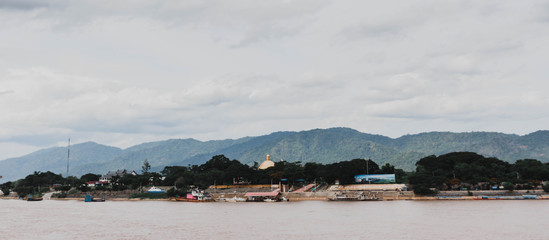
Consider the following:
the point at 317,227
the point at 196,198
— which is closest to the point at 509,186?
the point at 317,227

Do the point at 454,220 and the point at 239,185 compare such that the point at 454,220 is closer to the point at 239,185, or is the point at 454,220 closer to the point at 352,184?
the point at 352,184

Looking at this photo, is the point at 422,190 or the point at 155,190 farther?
the point at 155,190

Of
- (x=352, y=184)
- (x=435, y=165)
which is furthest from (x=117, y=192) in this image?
(x=435, y=165)

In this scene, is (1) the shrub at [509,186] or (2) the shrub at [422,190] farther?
(2) the shrub at [422,190]

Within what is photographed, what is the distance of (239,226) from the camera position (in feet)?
183

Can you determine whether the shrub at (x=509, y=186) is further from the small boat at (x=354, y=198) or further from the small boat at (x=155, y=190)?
the small boat at (x=155, y=190)

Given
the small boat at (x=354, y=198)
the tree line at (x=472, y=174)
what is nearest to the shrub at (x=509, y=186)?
the tree line at (x=472, y=174)

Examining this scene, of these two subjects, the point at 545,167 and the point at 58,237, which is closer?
the point at 58,237

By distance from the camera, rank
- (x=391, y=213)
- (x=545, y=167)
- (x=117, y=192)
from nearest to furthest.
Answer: (x=391, y=213) → (x=545, y=167) → (x=117, y=192)

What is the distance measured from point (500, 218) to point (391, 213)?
1414 centimetres

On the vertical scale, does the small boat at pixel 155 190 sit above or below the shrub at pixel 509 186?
above

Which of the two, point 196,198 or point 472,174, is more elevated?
point 472,174

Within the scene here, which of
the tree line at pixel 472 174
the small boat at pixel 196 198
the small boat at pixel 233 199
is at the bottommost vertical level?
the small boat at pixel 233 199

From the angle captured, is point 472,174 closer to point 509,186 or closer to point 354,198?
point 509,186
